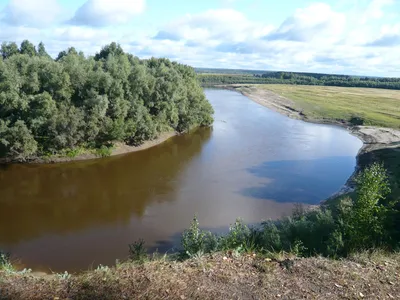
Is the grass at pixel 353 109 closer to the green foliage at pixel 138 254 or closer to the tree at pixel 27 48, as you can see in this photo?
the tree at pixel 27 48

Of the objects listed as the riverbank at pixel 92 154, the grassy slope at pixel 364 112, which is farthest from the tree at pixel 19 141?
the grassy slope at pixel 364 112

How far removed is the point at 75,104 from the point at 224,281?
1030 inches

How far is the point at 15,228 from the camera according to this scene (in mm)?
17109

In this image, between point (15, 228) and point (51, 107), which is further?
point (51, 107)

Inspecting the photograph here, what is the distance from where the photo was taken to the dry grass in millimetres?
5852

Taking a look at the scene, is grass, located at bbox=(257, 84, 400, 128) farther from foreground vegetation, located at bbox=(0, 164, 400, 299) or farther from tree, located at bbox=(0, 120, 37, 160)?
foreground vegetation, located at bbox=(0, 164, 400, 299)

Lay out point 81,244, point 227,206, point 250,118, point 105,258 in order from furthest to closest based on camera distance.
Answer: point 250,118, point 227,206, point 81,244, point 105,258

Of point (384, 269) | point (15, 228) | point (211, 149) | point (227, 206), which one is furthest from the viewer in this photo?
point (211, 149)

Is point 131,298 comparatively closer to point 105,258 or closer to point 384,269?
point 384,269

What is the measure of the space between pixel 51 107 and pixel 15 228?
41.1 feet

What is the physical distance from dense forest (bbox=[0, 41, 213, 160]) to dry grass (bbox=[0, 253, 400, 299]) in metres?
22.5

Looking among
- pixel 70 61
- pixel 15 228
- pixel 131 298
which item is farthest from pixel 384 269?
pixel 70 61

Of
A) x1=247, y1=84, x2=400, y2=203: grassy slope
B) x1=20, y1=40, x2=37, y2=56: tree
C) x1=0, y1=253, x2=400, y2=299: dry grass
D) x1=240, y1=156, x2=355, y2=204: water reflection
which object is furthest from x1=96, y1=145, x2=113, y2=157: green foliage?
x1=20, y1=40, x2=37, y2=56: tree

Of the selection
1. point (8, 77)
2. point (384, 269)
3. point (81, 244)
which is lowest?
point (81, 244)
